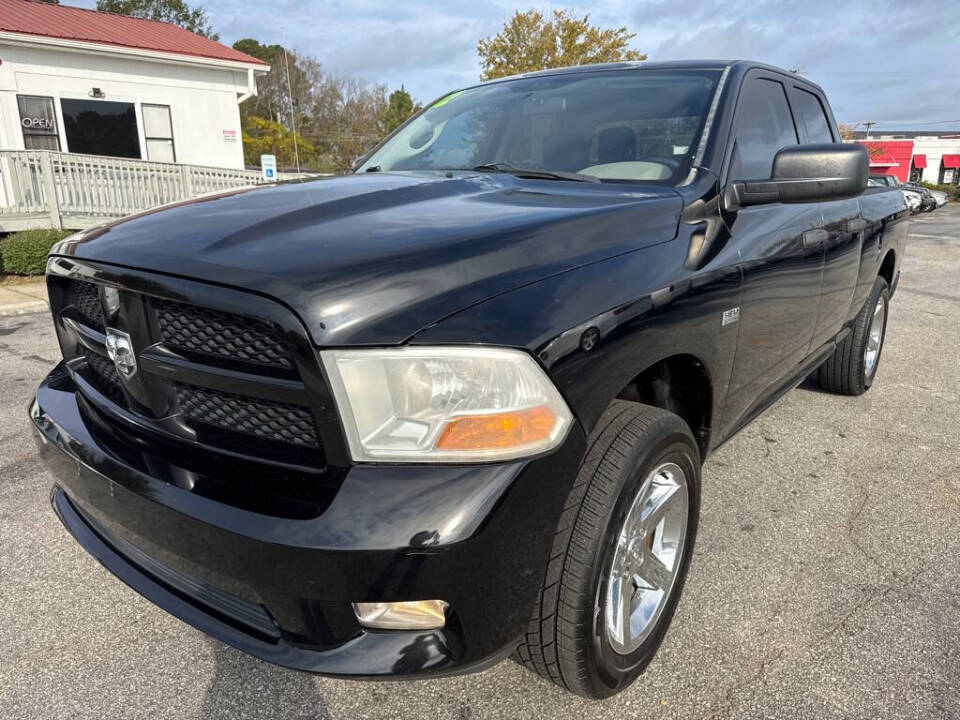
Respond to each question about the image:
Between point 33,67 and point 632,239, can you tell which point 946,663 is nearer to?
point 632,239

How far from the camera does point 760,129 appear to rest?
290 cm

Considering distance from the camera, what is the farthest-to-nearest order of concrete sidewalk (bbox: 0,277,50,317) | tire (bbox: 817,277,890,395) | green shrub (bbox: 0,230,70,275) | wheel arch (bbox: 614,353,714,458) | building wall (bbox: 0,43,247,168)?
building wall (bbox: 0,43,247,168)
green shrub (bbox: 0,230,70,275)
concrete sidewalk (bbox: 0,277,50,317)
tire (bbox: 817,277,890,395)
wheel arch (bbox: 614,353,714,458)

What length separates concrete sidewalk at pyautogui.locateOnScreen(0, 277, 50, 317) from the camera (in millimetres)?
7590

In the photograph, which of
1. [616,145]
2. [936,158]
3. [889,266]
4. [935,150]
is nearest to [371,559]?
[616,145]

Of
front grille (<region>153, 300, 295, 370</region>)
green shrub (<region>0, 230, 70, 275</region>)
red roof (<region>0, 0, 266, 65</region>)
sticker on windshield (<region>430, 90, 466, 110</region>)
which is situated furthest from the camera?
red roof (<region>0, 0, 266, 65</region>)

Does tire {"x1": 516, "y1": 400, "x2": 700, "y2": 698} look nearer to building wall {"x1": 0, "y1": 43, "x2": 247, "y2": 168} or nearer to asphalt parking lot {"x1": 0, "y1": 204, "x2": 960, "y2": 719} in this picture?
asphalt parking lot {"x1": 0, "y1": 204, "x2": 960, "y2": 719}

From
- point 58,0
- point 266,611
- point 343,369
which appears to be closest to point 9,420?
point 266,611

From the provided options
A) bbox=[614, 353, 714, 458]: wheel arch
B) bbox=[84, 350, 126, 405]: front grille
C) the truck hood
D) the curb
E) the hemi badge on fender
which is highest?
the truck hood

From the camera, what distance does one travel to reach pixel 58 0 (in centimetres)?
3825

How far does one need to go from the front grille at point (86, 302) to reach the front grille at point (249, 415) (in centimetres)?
47

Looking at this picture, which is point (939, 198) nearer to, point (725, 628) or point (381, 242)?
point (725, 628)

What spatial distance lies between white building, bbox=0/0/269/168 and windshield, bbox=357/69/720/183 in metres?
13.0

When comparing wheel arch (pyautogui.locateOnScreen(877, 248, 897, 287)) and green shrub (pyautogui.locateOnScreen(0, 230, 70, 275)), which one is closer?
wheel arch (pyautogui.locateOnScreen(877, 248, 897, 287))

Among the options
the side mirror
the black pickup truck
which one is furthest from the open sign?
the side mirror
